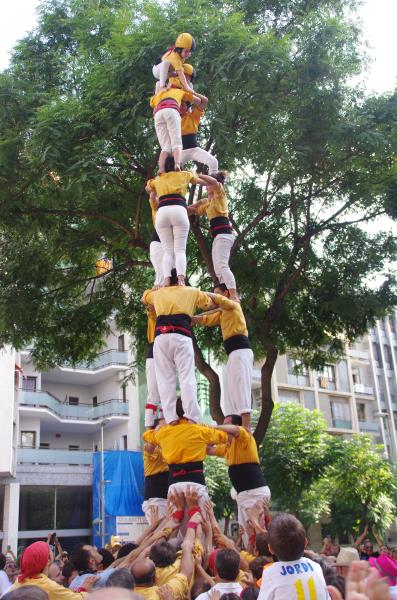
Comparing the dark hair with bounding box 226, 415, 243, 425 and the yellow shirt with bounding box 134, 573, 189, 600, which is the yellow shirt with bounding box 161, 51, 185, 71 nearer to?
the dark hair with bounding box 226, 415, 243, 425

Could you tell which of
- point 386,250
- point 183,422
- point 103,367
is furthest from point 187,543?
point 103,367

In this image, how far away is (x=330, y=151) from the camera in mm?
12773

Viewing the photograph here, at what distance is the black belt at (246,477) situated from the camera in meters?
8.95

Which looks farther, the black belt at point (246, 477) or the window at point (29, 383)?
the window at point (29, 383)

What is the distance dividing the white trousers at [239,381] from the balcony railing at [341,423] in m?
34.9

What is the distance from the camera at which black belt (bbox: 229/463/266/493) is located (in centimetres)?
895

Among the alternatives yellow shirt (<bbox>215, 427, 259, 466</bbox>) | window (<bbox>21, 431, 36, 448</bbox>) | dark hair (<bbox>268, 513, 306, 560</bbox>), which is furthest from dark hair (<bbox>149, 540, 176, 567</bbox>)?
window (<bbox>21, 431, 36, 448</bbox>)

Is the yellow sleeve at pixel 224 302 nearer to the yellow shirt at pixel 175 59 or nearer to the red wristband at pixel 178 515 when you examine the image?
the red wristband at pixel 178 515

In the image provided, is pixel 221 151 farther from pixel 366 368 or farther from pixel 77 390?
pixel 366 368

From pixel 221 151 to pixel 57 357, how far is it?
7.39 meters

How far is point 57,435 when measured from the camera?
3506cm

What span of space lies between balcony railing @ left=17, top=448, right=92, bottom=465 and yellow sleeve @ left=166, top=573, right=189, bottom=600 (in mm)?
26795

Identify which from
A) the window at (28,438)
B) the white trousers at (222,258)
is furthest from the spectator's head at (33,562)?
the window at (28,438)

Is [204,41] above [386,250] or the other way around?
above
